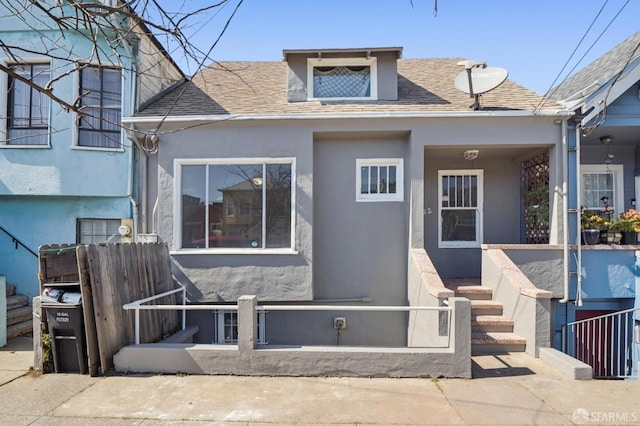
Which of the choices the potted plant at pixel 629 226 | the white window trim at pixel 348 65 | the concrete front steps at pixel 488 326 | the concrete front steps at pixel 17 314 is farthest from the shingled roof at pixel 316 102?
the concrete front steps at pixel 17 314

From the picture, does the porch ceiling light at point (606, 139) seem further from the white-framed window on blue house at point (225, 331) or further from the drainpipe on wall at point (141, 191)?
the drainpipe on wall at point (141, 191)

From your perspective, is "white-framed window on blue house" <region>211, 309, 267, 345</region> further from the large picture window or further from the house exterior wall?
the large picture window

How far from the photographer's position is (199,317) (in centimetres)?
770

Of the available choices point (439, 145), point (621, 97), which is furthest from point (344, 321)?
point (621, 97)

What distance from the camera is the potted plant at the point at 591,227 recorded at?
729 centimetres

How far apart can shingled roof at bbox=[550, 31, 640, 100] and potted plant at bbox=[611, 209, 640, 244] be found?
257cm

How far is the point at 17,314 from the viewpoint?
23.7 feet

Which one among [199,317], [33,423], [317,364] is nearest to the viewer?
[33,423]

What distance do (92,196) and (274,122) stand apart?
13.8ft

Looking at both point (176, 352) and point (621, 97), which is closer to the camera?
point (176, 352)

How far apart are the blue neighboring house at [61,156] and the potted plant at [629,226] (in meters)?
9.55

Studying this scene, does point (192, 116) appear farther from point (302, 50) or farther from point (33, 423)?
point (33, 423)

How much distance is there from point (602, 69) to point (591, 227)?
147 inches

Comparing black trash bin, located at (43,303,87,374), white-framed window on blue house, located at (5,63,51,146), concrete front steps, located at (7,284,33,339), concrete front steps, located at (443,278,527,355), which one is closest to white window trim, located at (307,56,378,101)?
concrete front steps, located at (443,278,527,355)
